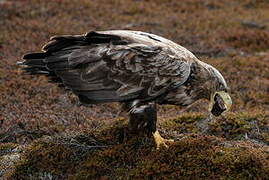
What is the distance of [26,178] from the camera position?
27.2 ft

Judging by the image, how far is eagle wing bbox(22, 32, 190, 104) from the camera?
7996 mm

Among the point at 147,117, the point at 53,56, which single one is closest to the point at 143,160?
the point at 147,117

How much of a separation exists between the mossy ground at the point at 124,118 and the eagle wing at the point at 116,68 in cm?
107

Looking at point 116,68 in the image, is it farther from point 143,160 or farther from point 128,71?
point 143,160

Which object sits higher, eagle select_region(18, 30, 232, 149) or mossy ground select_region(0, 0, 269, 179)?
eagle select_region(18, 30, 232, 149)

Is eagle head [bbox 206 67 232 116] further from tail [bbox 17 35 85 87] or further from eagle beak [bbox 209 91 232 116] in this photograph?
tail [bbox 17 35 85 87]

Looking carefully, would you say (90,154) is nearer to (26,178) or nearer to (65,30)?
(26,178)

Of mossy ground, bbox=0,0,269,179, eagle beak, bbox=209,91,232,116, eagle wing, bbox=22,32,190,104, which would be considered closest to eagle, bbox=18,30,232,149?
eagle wing, bbox=22,32,190,104

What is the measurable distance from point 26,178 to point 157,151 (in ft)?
8.02

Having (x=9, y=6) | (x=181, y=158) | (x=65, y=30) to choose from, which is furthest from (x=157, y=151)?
(x=9, y=6)

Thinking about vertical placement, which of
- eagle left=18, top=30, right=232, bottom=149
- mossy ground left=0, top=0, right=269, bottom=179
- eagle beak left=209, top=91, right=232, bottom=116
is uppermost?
eagle left=18, top=30, right=232, bottom=149

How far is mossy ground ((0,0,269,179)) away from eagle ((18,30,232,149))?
0.80 meters

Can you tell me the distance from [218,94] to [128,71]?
187 cm

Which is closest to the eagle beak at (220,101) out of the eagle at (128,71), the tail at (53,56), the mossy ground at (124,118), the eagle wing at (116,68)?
the eagle at (128,71)
